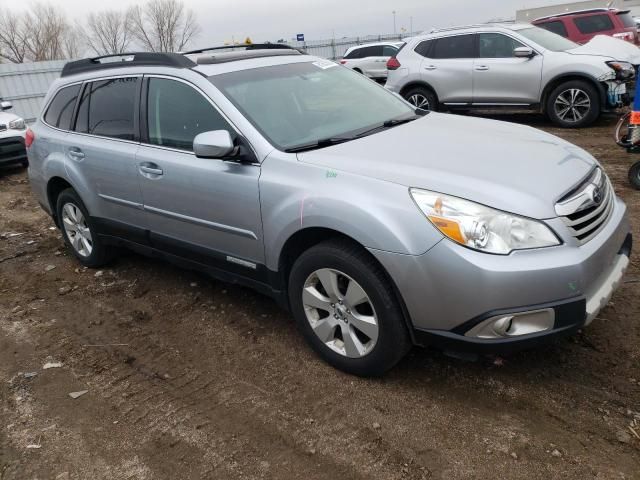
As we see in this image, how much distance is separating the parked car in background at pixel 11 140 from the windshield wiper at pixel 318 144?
836 centimetres

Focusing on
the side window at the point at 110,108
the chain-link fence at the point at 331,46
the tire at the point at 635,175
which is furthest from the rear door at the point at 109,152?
the chain-link fence at the point at 331,46

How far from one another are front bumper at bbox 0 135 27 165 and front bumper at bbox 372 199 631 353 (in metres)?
9.16

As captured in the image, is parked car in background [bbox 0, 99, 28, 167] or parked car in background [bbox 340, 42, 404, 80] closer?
parked car in background [bbox 0, 99, 28, 167]

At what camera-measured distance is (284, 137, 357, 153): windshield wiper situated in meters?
3.08

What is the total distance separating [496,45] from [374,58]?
7.77m

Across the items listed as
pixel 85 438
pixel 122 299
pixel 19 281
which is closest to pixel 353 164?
pixel 85 438

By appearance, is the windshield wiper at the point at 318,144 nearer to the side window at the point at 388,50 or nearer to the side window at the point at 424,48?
the side window at the point at 424,48

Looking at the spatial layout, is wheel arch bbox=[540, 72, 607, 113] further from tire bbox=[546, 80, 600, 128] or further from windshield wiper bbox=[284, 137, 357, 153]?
windshield wiper bbox=[284, 137, 357, 153]

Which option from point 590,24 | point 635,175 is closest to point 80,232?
point 635,175

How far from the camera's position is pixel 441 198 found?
2.49 m

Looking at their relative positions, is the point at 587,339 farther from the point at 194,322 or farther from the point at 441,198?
the point at 194,322

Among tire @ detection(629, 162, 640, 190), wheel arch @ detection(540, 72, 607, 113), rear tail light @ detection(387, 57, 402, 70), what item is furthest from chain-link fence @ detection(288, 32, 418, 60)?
tire @ detection(629, 162, 640, 190)

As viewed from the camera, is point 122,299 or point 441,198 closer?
point 441,198

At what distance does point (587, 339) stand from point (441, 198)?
1.44m
